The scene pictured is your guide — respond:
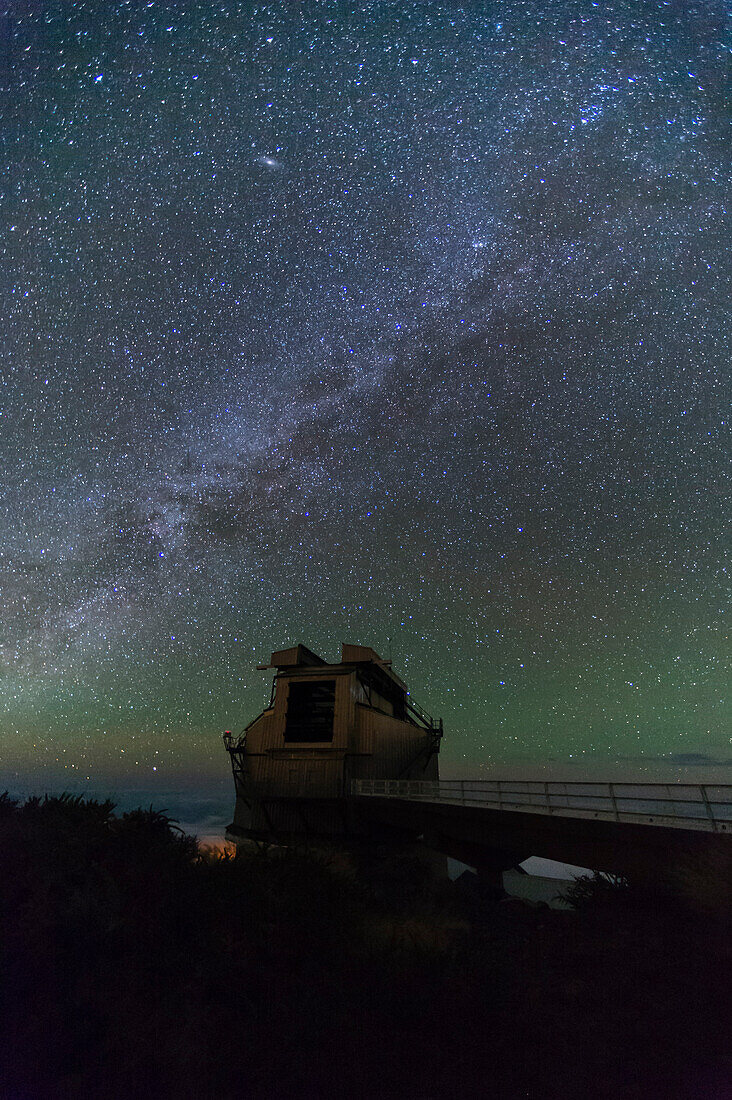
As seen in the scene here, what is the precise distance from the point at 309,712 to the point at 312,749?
9.00 ft

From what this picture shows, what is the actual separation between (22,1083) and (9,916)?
341 centimetres

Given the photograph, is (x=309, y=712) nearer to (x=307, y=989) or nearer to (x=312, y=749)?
(x=312, y=749)

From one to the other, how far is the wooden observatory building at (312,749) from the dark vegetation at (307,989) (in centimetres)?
1494

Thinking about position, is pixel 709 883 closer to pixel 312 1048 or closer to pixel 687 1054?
pixel 687 1054

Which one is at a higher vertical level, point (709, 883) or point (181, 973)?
point (709, 883)

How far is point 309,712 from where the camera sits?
31.4 meters

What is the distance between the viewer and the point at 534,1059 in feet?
27.0

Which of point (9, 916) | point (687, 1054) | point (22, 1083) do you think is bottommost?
point (22, 1083)

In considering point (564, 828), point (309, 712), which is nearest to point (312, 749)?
point (309, 712)

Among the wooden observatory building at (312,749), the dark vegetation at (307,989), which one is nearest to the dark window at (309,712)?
the wooden observatory building at (312,749)

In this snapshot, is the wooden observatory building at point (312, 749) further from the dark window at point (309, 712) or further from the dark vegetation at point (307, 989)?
the dark vegetation at point (307, 989)

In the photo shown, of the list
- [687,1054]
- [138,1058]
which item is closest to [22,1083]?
[138,1058]

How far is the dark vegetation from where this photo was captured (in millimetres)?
7746

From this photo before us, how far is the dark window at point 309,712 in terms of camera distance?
30.3 metres
